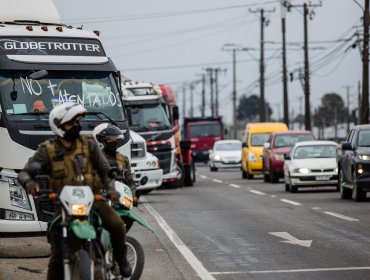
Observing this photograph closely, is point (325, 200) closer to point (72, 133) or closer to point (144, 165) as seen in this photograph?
point (144, 165)

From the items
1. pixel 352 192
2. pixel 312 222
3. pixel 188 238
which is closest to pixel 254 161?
pixel 352 192

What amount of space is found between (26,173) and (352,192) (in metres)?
19.6

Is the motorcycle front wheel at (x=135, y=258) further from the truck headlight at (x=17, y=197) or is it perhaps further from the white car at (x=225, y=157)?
the white car at (x=225, y=157)

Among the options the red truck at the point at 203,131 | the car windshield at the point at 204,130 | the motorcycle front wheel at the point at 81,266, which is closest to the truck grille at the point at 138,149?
the motorcycle front wheel at the point at 81,266

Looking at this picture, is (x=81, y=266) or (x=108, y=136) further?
(x=108, y=136)

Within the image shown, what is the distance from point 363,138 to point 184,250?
467 inches

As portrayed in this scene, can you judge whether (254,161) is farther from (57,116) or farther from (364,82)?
(57,116)

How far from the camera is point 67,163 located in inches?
396

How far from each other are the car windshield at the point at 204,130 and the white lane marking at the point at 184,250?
185 ft

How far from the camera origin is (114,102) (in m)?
17.2

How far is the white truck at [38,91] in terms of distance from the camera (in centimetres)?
1565

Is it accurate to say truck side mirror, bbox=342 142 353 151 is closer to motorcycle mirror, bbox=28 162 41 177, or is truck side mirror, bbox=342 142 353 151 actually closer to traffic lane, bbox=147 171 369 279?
traffic lane, bbox=147 171 369 279

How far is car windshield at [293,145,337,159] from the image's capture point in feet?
112

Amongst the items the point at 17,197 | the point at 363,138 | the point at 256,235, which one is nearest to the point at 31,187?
the point at 17,197
